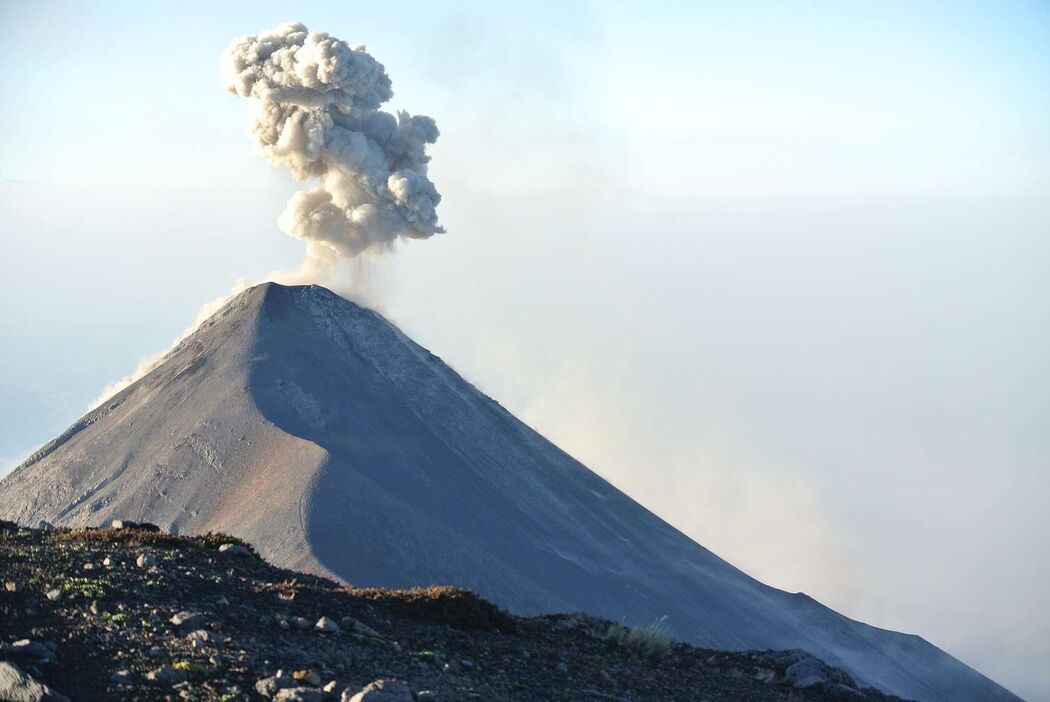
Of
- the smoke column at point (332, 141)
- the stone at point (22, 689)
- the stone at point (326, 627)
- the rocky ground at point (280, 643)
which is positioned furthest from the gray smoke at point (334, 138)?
the stone at point (22, 689)

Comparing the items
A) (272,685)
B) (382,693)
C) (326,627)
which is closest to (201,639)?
(272,685)

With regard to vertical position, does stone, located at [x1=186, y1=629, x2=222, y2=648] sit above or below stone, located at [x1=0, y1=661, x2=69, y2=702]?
above

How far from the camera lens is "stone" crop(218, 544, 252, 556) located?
728 inches

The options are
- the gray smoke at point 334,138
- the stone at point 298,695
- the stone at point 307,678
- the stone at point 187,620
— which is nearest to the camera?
the stone at point 298,695

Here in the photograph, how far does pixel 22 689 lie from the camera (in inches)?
474

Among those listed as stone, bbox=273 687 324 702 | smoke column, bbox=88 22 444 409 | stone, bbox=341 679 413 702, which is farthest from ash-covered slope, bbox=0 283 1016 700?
stone, bbox=273 687 324 702

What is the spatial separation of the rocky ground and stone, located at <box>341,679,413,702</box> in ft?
0.07

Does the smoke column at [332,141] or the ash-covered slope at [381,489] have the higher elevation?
the smoke column at [332,141]

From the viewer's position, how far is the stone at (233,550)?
18.5 metres

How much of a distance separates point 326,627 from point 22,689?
387 centimetres

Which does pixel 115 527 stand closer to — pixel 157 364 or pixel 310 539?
pixel 310 539

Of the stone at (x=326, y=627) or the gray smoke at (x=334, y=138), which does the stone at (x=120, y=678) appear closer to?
the stone at (x=326, y=627)

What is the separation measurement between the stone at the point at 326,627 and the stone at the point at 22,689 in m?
3.52

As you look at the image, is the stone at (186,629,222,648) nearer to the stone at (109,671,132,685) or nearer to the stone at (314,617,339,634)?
the stone at (109,671,132,685)
